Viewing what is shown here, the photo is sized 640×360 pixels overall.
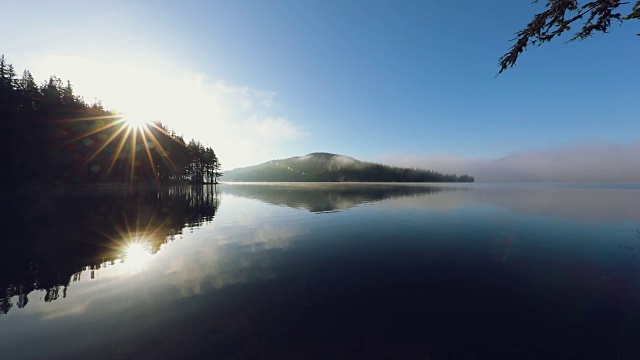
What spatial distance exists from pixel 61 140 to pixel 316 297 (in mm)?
105190

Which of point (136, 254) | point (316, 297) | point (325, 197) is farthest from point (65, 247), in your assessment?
point (325, 197)

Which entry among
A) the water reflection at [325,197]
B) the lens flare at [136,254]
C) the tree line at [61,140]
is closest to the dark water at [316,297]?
the lens flare at [136,254]

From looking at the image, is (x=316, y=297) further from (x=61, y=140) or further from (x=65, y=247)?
(x=61, y=140)

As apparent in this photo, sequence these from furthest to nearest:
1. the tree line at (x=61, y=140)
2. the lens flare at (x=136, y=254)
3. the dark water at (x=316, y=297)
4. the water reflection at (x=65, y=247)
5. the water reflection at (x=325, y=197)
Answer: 1. the tree line at (x=61, y=140)
2. the water reflection at (x=325, y=197)
3. the lens flare at (x=136, y=254)
4. the water reflection at (x=65, y=247)
5. the dark water at (x=316, y=297)

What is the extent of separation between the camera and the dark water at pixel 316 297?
6.69 metres

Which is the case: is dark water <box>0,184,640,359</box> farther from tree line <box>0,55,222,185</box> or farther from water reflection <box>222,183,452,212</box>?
tree line <box>0,55,222,185</box>

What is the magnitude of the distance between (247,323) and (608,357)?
430 inches

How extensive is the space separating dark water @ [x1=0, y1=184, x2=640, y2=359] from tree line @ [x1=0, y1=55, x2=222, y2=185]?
75.3 metres

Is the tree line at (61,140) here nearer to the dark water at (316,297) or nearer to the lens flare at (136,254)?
the dark water at (316,297)

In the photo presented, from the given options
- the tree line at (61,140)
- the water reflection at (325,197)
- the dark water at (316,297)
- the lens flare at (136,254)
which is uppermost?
the tree line at (61,140)

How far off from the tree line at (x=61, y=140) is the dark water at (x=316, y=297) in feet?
247

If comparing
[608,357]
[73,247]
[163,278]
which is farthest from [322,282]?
[73,247]

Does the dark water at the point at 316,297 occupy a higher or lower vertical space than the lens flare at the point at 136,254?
lower

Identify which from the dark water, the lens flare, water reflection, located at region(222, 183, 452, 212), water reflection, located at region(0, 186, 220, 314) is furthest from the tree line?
the lens flare
